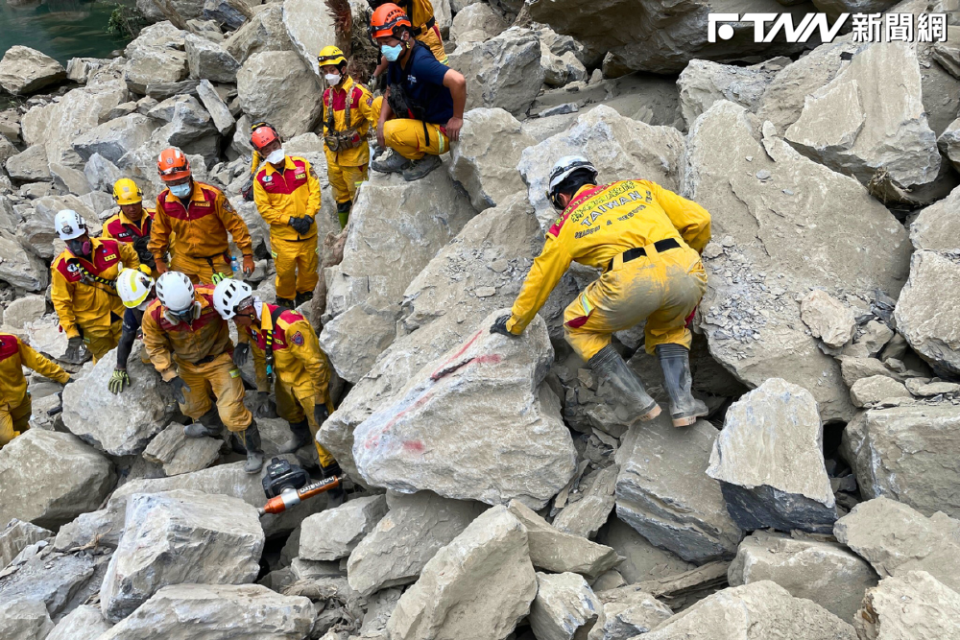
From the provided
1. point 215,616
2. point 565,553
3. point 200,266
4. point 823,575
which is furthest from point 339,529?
point 200,266

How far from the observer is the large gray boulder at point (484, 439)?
4285 mm

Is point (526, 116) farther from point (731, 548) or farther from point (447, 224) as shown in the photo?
point (731, 548)

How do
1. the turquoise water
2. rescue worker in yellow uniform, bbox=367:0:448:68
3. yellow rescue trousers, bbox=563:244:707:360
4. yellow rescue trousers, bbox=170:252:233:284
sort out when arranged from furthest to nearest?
the turquoise water, yellow rescue trousers, bbox=170:252:233:284, rescue worker in yellow uniform, bbox=367:0:448:68, yellow rescue trousers, bbox=563:244:707:360

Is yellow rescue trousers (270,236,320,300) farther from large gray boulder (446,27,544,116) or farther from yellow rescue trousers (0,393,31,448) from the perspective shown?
yellow rescue trousers (0,393,31,448)

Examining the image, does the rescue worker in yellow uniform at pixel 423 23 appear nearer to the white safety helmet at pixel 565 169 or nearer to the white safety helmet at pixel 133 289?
the white safety helmet at pixel 565 169

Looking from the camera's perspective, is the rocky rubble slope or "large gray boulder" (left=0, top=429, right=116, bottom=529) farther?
"large gray boulder" (left=0, top=429, right=116, bottom=529)

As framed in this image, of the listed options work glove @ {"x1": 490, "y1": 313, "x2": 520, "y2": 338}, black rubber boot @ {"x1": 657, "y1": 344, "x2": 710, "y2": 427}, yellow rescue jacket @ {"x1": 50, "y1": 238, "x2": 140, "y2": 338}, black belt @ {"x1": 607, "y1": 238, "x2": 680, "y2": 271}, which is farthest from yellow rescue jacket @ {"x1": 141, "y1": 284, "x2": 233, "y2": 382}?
black rubber boot @ {"x1": 657, "y1": 344, "x2": 710, "y2": 427}

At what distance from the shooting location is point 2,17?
24328 mm

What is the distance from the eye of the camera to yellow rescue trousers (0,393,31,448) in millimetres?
7086

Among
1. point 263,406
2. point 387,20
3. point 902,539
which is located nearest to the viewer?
point 902,539

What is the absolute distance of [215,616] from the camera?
3.93 metres

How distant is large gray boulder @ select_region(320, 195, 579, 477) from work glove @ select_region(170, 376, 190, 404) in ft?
5.53

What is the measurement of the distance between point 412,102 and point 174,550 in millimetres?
3768

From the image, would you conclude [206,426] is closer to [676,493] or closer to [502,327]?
[502,327]
